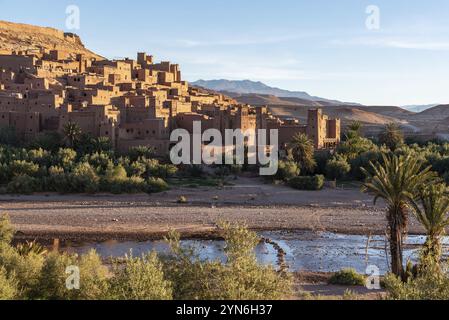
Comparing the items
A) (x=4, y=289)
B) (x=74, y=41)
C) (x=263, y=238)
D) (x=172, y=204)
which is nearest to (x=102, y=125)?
(x=172, y=204)

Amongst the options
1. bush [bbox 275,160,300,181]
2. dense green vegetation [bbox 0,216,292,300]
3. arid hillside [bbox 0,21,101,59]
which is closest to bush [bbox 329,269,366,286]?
dense green vegetation [bbox 0,216,292,300]

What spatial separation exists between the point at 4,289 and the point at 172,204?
20.4 m

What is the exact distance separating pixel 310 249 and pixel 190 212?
8267 mm

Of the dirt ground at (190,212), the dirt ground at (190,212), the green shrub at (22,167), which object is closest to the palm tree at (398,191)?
the dirt ground at (190,212)

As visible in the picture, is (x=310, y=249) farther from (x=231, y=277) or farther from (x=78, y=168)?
(x=78, y=168)

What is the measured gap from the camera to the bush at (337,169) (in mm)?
37312

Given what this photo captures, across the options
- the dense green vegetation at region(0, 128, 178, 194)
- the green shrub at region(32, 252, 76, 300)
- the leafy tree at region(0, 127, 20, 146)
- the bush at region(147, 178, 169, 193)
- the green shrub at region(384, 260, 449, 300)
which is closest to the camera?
the green shrub at region(384, 260, 449, 300)

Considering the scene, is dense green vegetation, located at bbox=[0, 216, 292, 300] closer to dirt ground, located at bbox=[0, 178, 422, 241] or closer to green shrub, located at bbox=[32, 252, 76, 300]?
green shrub, located at bbox=[32, 252, 76, 300]

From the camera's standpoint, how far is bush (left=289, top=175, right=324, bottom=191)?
3453 cm

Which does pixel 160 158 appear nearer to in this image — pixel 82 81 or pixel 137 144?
pixel 137 144

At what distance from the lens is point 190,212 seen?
27.6 m

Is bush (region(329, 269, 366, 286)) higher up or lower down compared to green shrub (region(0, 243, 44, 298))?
lower down

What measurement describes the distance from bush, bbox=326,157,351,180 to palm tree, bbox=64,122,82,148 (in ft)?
Result: 53.1
